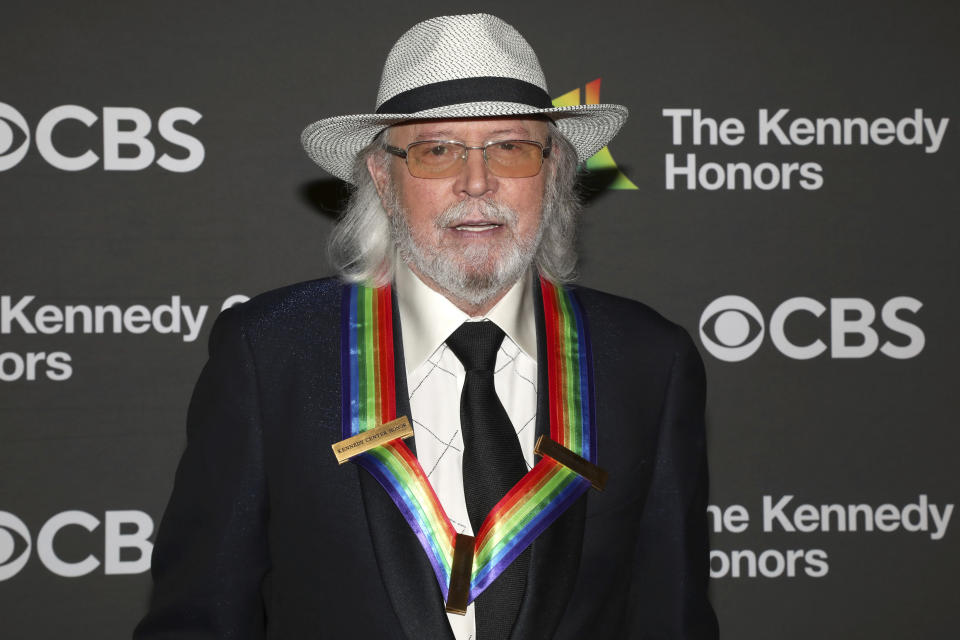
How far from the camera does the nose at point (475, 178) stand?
1.40m

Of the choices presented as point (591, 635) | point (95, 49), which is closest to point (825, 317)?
point (591, 635)

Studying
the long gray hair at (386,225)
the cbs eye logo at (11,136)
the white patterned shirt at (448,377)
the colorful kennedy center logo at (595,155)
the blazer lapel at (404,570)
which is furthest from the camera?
the colorful kennedy center logo at (595,155)

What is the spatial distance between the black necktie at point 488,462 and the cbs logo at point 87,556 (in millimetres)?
1284

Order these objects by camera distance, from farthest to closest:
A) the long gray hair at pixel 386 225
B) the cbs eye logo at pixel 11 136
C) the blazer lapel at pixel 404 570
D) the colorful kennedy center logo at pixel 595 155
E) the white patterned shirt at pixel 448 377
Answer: the colorful kennedy center logo at pixel 595 155 < the cbs eye logo at pixel 11 136 < the long gray hair at pixel 386 225 < the white patterned shirt at pixel 448 377 < the blazer lapel at pixel 404 570

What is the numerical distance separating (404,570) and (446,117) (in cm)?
69

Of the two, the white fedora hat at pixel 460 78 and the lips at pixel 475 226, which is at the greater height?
the white fedora hat at pixel 460 78

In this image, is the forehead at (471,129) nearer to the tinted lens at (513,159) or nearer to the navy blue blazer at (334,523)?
the tinted lens at (513,159)

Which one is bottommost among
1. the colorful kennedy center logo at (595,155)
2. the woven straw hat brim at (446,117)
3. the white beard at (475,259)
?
the white beard at (475,259)

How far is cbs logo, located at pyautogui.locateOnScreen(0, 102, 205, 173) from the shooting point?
2.23 m

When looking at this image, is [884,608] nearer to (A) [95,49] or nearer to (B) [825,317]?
(B) [825,317]

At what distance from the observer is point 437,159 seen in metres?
1.44

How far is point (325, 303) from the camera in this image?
1509 mm

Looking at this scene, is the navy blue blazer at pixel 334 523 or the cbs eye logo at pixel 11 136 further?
the cbs eye logo at pixel 11 136

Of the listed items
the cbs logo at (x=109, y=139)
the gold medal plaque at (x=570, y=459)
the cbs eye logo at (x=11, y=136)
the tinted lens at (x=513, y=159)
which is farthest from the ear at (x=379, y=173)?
the cbs eye logo at (x=11, y=136)
